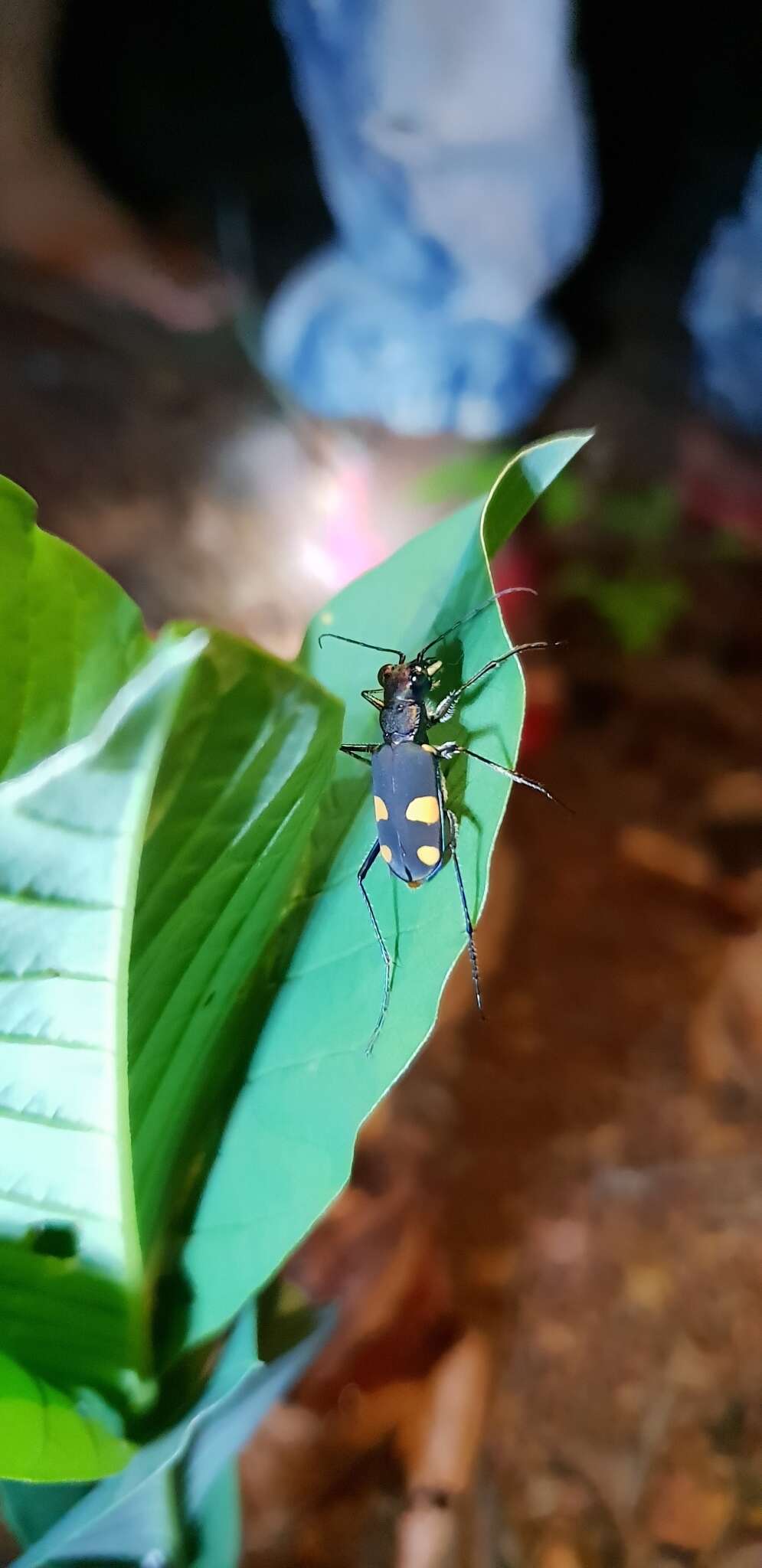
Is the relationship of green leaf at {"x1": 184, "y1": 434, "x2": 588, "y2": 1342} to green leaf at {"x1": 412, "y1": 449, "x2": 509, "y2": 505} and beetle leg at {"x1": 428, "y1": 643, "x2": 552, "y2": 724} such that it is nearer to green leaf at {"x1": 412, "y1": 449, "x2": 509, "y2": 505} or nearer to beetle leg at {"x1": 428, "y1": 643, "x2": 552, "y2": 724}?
beetle leg at {"x1": 428, "y1": 643, "x2": 552, "y2": 724}

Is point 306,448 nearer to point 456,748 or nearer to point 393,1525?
point 456,748

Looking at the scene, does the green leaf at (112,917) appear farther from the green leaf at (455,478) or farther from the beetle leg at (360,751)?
the green leaf at (455,478)

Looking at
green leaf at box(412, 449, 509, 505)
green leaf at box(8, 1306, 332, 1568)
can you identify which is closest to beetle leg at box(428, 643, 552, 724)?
green leaf at box(8, 1306, 332, 1568)

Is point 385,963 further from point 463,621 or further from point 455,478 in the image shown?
point 455,478

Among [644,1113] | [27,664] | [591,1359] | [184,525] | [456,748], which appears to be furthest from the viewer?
[184,525]

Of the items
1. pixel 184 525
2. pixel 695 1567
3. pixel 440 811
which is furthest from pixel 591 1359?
pixel 184 525

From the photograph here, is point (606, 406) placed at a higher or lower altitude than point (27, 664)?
higher

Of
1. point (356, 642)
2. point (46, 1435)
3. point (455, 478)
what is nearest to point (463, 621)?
point (356, 642)
